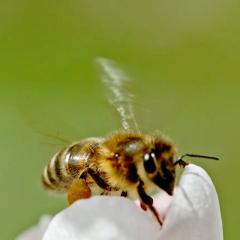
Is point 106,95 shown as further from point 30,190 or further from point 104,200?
point 30,190

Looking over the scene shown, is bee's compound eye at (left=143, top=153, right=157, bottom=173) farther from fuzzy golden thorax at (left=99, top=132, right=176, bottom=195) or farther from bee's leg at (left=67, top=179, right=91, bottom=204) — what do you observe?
bee's leg at (left=67, top=179, right=91, bottom=204)

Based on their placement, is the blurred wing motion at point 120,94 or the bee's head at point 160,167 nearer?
the bee's head at point 160,167

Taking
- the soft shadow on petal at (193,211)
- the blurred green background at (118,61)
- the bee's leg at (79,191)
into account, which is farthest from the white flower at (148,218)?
the blurred green background at (118,61)

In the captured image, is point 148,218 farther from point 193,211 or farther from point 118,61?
point 118,61

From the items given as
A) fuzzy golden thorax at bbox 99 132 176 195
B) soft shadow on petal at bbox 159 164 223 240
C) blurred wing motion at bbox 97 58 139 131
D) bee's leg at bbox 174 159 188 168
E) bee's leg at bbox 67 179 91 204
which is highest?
blurred wing motion at bbox 97 58 139 131

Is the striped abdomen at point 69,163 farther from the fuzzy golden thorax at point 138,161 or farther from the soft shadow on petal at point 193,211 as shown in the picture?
the soft shadow on petal at point 193,211

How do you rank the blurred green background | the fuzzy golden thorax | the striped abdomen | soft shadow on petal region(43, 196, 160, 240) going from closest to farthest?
soft shadow on petal region(43, 196, 160, 240)
the fuzzy golden thorax
the striped abdomen
the blurred green background

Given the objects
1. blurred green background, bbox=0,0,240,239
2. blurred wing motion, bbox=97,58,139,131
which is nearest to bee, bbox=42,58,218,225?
blurred wing motion, bbox=97,58,139,131
